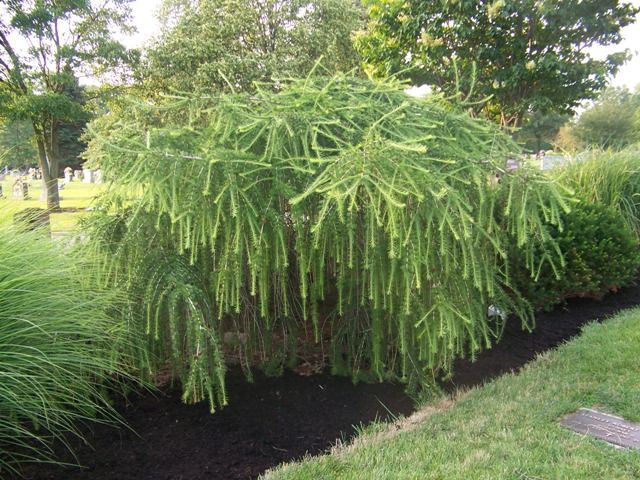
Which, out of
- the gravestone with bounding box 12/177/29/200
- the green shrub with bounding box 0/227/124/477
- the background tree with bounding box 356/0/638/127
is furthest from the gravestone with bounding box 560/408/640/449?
the background tree with bounding box 356/0/638/127

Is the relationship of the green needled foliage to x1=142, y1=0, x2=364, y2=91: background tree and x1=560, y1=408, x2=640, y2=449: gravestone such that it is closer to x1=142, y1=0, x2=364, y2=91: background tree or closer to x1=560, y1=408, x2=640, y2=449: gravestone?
x1=560, y1=408, x2=640, y2=449: gravestone

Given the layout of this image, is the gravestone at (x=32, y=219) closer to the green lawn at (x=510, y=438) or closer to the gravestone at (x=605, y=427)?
the green lawn at (x=510, y=438)

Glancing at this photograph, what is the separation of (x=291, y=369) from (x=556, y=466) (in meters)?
2.05

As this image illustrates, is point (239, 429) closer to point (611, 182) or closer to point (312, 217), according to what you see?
point (312, 217)

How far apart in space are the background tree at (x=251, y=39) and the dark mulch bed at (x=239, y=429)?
14.3 metres

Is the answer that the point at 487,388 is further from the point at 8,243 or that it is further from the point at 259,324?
the point at 8,243

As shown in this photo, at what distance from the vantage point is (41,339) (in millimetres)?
2766

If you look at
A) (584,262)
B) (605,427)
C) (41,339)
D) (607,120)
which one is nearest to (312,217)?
(41,339)

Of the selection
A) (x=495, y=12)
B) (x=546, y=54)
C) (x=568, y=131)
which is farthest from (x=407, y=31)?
(x=568, y=131)

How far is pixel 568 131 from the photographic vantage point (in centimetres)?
4300

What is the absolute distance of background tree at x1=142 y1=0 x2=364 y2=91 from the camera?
17.0 meters

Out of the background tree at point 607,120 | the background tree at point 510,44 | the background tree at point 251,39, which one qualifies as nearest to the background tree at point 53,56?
the background tree at point 251,39

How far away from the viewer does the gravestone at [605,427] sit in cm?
289

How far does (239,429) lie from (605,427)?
7.41ft
